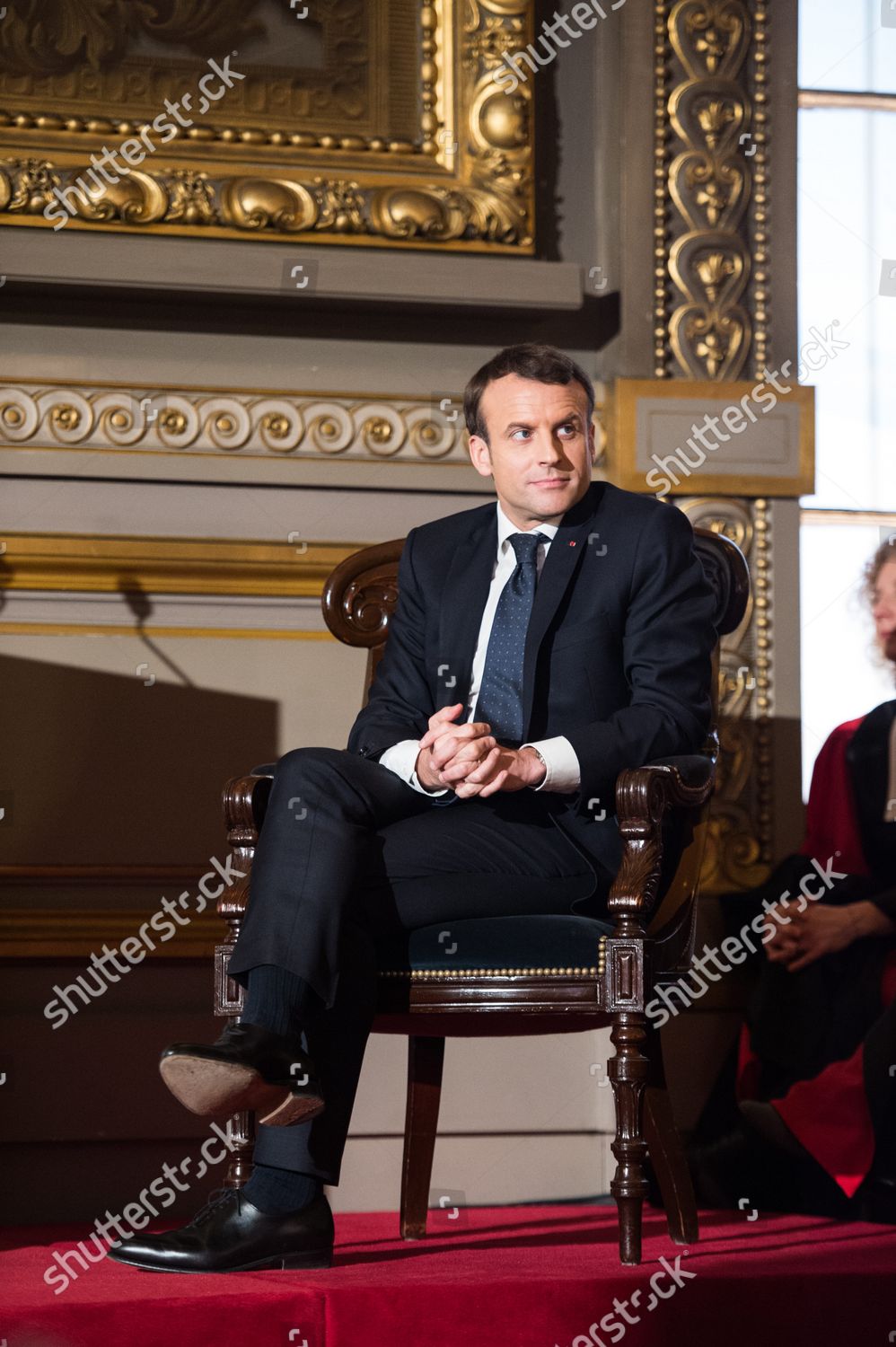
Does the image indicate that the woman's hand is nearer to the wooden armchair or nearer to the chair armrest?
the wooden armchair

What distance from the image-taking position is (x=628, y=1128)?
2355mm

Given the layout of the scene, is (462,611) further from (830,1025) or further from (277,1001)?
(830,1025)

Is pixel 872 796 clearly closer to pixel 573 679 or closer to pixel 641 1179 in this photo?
pixel 573 679

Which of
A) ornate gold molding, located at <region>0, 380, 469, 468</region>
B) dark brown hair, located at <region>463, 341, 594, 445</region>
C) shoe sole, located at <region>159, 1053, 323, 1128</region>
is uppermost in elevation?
ornate gold molding, located at <region>0, 380, 469, 468</region>

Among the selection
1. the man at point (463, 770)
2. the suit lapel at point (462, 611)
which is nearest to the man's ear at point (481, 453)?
the man at point (463, 770)

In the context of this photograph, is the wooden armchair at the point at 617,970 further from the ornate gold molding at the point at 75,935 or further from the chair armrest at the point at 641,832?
the ornate gold molding at the point at 75,935

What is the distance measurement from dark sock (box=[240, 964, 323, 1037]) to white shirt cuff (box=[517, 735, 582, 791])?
533 mm

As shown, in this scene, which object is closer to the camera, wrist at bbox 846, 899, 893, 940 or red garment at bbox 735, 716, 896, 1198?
red garment at bbox 735, 716, 896, 1198

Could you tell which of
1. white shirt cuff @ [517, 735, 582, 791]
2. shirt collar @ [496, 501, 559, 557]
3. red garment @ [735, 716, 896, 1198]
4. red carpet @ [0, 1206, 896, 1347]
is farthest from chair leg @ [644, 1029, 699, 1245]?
shirt collar @ [496, 501, 559, 557]

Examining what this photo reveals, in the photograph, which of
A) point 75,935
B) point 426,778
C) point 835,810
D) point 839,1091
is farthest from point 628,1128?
point 75,935

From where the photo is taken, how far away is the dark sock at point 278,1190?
223 cm

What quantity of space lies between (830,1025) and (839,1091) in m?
0.15

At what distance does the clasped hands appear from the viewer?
2465 millimetres

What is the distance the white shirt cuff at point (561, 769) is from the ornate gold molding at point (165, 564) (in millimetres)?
1288
